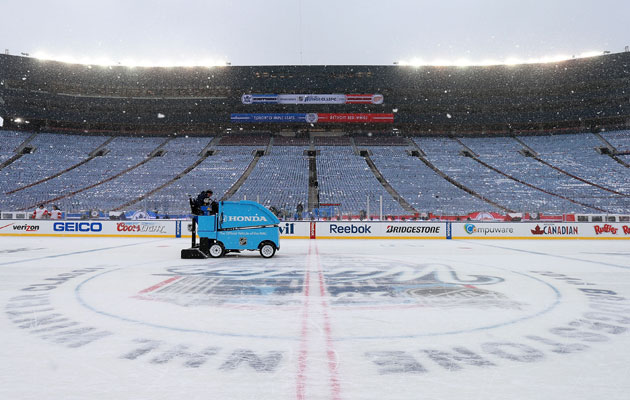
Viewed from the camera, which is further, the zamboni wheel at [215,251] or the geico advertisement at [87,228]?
the geico advertisement at [87,228]

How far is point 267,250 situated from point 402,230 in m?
11.5

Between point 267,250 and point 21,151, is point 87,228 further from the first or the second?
point 21,151

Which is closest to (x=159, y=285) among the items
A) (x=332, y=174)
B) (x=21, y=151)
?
(x=332, y=174)

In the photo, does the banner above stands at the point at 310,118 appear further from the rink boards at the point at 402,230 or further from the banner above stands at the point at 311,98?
the rink boards at the point at 402,230

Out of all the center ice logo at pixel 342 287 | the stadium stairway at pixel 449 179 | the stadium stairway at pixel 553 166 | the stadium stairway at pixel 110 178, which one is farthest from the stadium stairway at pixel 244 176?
the stadium stairway at pixel 553 166

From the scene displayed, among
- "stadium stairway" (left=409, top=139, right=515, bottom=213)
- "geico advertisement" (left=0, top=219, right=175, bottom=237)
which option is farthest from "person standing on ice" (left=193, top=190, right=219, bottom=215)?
"stadium stairway" (left=409, top=139, right=515, bottom=213)

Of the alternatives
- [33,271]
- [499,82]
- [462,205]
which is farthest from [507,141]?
[33,271]

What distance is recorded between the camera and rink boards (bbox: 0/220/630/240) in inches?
880

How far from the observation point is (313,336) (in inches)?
174

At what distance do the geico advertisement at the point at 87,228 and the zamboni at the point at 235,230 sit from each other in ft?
36.9

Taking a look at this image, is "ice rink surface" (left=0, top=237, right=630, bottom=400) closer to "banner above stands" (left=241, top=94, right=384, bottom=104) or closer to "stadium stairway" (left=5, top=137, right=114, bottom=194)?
"stadium stairway" (left=5, top=137, right=114, bottom=194)

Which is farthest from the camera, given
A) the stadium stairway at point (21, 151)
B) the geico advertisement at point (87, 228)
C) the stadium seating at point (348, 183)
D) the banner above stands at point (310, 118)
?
the banner above stands at point (310, 118)

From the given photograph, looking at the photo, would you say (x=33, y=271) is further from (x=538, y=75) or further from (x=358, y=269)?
(x=538, y=75)

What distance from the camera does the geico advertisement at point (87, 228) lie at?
75.3 feet
